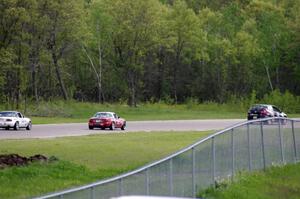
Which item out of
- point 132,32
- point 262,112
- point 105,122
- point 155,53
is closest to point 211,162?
point 105,122

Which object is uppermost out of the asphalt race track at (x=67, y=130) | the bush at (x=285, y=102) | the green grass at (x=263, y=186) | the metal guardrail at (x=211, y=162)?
the bush at (x=285, y=102)

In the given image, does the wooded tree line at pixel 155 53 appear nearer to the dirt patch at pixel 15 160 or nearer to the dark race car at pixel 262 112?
the dark race car at pixel 262 112

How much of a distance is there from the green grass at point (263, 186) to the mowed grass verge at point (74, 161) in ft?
10.7

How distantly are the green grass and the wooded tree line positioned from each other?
176 feet

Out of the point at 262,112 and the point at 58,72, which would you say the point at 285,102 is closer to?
the point at 58,72

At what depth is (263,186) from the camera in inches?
784

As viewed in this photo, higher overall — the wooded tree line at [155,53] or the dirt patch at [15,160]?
the wooded tree line at [155,53]

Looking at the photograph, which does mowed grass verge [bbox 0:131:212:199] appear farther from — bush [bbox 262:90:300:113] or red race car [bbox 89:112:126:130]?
bush [bbox 262:90:300:113]

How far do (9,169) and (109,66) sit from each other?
7618cm

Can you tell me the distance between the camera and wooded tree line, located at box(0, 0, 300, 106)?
77.4 meters

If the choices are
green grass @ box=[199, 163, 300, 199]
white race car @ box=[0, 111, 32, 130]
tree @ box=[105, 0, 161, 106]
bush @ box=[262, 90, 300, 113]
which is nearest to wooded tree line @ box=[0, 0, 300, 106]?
tree @ box=[105, 0, 161, 106]

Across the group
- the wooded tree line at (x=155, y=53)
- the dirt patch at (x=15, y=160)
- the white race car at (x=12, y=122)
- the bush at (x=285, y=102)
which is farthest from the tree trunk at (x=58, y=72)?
the dirt patch at (x=15, y=160)

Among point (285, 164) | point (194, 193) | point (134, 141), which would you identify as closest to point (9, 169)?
point (194, 193)

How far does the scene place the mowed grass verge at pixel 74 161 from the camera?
18.0 meters
